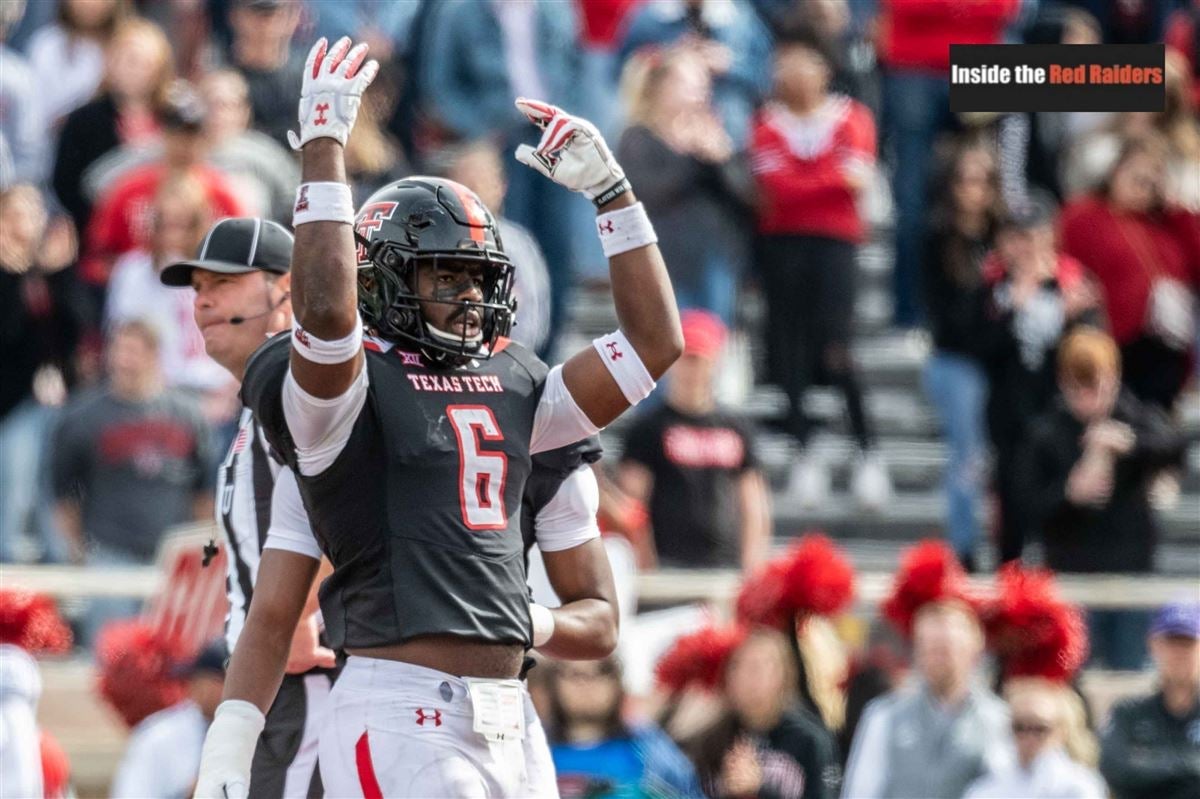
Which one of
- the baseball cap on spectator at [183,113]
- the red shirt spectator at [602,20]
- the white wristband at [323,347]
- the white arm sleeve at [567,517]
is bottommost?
the white arm sleeve at [567,517]

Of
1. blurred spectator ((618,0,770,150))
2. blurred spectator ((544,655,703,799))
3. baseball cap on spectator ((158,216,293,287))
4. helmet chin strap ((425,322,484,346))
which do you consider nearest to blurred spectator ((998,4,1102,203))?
blurred spectator ((618,0,770,150))

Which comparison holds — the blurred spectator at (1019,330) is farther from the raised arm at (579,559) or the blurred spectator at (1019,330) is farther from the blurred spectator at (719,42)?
the raised arm at (579,559)

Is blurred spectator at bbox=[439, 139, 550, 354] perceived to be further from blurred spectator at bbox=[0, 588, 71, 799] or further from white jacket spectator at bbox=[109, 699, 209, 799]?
blurred spectator at bbox=[0, 588, 71, 799]

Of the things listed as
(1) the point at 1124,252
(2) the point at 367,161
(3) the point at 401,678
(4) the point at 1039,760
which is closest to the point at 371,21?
(2) the point at 367,161

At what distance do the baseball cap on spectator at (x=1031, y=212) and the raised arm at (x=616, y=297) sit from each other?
258 inches

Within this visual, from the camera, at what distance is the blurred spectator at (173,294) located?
1070cm

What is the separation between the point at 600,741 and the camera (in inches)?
357

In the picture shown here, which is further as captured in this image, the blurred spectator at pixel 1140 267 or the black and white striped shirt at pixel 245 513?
the blurred spectator at pixel 1140 267

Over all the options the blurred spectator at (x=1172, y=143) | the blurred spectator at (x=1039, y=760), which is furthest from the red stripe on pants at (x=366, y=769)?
the blurred spectator at (x=1172, y=143)

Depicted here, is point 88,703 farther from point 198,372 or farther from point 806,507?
point 806,507

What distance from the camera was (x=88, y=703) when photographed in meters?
10.2

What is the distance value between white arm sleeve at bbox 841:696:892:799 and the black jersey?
440 cm

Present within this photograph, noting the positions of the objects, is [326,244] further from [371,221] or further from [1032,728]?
[1032,728]

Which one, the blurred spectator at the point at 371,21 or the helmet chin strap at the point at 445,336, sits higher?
the blurred spectator at the point at 371,21
